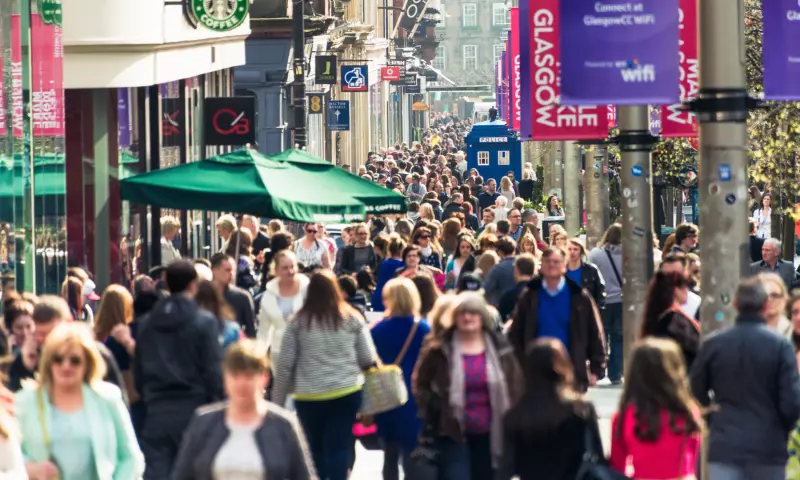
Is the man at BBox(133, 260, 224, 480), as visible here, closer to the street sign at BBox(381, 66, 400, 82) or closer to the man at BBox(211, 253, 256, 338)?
the man at BBox(211, 253, 256, 338)

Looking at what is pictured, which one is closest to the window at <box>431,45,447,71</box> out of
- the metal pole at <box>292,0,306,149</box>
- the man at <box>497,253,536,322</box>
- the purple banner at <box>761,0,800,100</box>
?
the metal pole at <box>292,0,306,149</box>

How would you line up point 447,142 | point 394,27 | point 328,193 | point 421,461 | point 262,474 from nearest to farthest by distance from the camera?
point 262,474, point 421,461, point 328,193, point 447,142, point 394,27

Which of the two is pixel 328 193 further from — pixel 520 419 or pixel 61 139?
pixel 520 419

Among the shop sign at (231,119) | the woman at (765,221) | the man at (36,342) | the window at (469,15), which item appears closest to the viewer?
the man at (36,342)

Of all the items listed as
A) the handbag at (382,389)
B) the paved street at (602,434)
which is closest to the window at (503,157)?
the paved street at (602,434)

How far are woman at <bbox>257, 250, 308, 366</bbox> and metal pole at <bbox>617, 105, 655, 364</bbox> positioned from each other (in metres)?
3.56

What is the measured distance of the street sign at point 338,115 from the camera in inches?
1930

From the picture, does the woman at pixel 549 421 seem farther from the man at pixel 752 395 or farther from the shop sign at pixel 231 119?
the shop sign at pixel 231 119

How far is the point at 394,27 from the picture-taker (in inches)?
3885

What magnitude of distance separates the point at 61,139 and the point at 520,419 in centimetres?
912

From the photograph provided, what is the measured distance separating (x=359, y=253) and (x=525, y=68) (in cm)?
279

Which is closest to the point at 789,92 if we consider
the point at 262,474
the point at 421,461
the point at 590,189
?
the point at 421,461

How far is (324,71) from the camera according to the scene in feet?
142

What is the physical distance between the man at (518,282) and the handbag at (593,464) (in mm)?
5949
